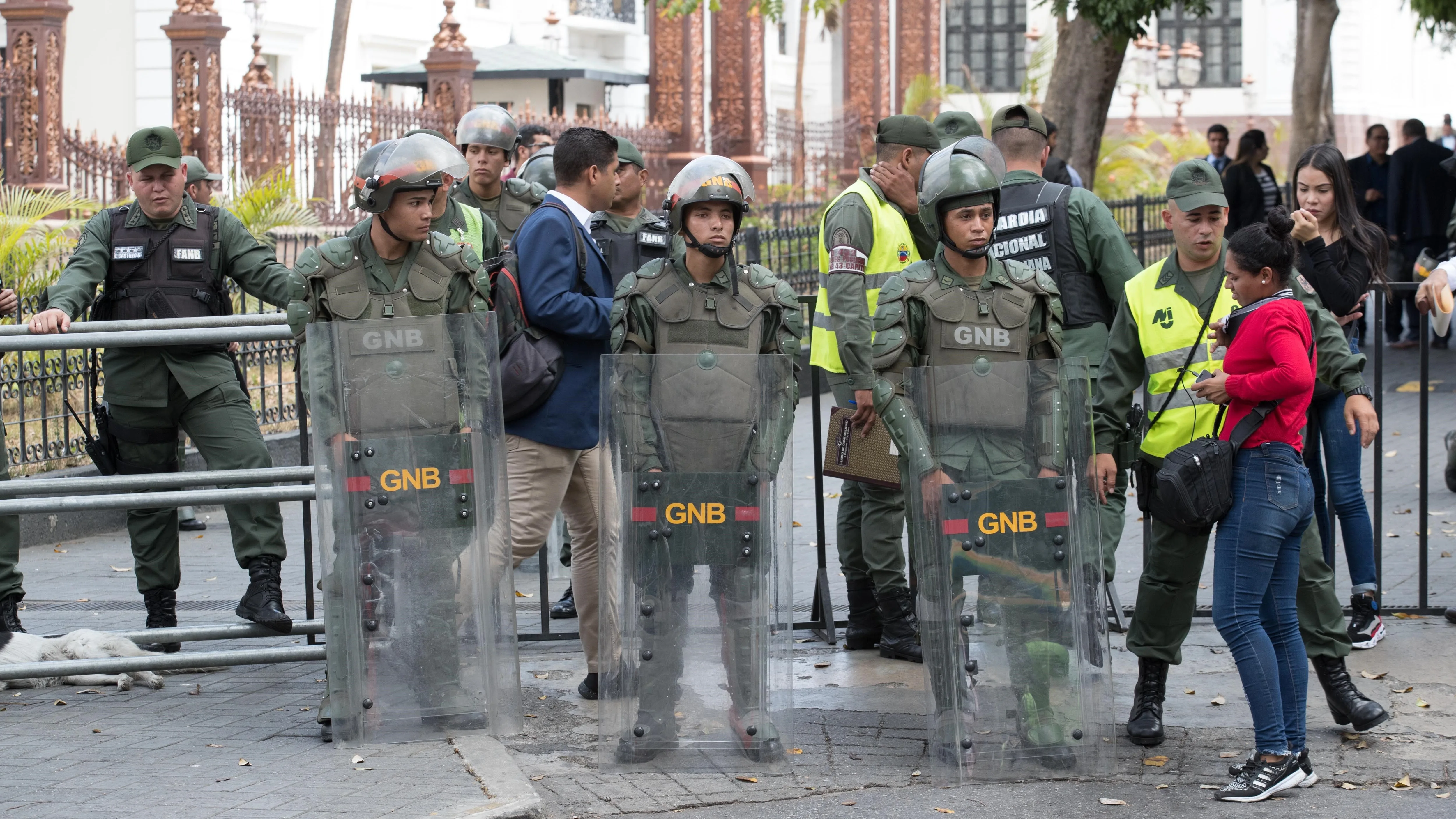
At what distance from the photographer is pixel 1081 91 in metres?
15.9

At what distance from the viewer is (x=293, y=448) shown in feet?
35.4

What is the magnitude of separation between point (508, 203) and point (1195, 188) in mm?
3534

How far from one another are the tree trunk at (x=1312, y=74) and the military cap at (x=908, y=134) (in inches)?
548

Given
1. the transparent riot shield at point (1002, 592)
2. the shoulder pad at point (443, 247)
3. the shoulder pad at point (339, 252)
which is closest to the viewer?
the transparent riot shield at point (1002, 592)

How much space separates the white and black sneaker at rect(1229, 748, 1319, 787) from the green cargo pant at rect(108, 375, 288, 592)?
133 inches

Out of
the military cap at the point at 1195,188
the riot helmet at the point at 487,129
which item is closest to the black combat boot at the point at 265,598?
the riot helmet at the point at 487,129

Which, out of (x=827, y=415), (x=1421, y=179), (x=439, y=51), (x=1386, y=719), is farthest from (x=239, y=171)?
(x=1386, y=719)

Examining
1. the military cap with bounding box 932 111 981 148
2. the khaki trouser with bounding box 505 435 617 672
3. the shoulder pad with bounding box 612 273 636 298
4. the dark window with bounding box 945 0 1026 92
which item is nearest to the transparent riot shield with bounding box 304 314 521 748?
the khaki trouser with bounding box 505 435 617 672

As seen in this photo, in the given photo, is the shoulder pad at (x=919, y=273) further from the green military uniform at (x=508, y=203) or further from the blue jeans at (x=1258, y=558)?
the green military uniform at (x=508, y=203)

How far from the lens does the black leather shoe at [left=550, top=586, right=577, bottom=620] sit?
726cm

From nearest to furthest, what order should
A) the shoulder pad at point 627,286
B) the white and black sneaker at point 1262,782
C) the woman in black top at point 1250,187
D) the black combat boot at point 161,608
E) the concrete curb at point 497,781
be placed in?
the concrete curb at point 497,781
the white and black sneaker at point 1262,782
the shoulder pad at point 627,286
the black combat boot at point 161,608
the woman in black top at point 1250,187

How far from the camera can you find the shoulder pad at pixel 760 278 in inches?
206

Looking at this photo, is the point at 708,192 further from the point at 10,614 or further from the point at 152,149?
the point at 10,614

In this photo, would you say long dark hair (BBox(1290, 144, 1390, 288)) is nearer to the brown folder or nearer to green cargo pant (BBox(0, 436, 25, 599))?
the brown folder
